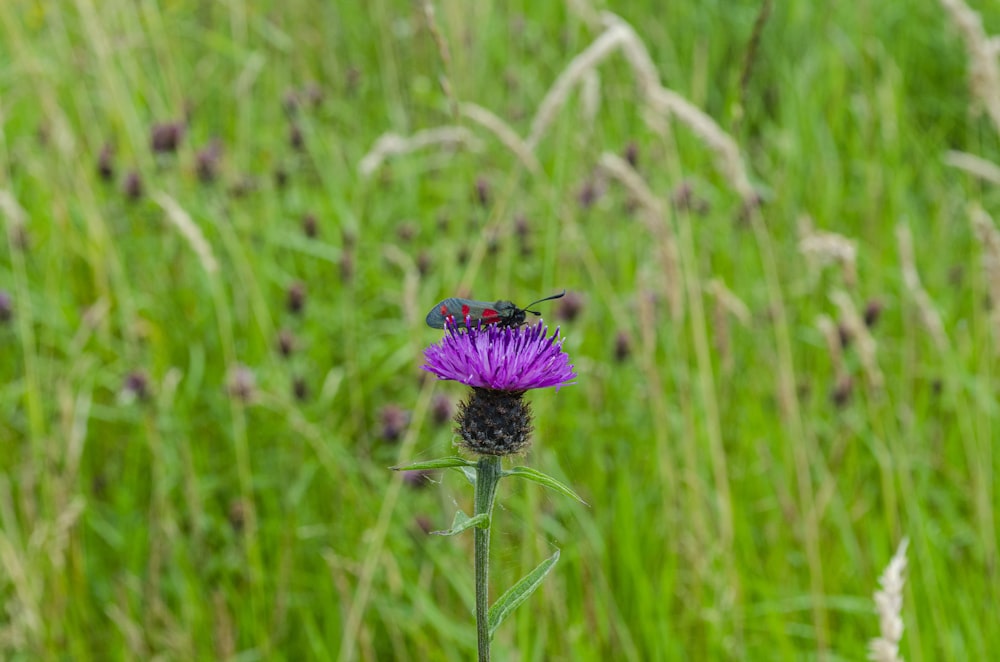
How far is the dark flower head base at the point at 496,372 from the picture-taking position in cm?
95

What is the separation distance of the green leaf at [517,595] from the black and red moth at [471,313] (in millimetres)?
249

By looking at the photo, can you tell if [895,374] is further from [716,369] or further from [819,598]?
[819,598]

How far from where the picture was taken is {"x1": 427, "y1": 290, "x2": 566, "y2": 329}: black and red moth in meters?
0.95

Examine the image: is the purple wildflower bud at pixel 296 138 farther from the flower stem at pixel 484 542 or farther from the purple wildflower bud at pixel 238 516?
the flower stem at pixel 484 542

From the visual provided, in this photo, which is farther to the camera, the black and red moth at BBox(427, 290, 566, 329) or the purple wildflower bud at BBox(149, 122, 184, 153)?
the purple wildflower bud at BBox(149, 122, 184, 153)

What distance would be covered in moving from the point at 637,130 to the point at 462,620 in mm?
2506

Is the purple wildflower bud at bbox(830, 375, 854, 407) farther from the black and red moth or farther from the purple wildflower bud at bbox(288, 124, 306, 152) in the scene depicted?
the purple wildflower bud at bbox(288, 124, 306, 152)

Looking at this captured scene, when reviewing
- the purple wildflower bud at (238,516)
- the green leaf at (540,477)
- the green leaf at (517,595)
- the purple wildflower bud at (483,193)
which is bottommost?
the purple wildflower bud at (238,516)

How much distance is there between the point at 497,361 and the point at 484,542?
0.18m

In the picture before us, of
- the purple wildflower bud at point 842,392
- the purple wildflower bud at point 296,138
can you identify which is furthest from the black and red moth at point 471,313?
the purple wildflower bud at point 296,138

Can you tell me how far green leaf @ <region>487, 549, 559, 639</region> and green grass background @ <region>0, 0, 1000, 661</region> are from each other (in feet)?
0.74

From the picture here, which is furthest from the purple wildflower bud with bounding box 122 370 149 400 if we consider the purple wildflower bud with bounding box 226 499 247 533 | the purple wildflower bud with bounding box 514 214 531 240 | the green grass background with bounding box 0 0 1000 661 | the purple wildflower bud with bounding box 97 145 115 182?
the purple wildflower bud with bounding box 514 214 531 240

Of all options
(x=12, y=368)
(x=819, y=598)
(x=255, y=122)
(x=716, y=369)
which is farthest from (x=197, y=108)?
(x=819, y=598)

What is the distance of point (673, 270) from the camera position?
6.23 feet
